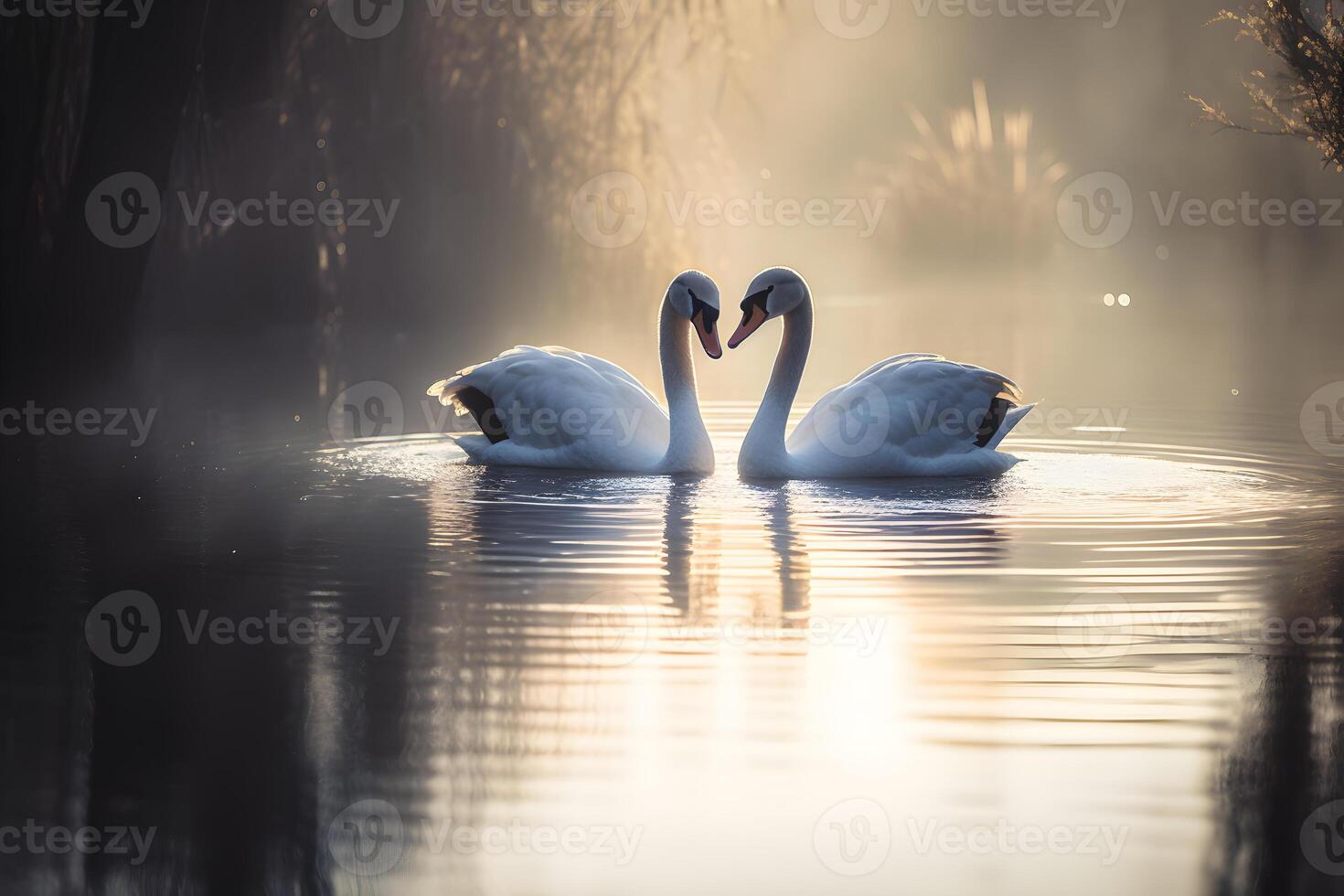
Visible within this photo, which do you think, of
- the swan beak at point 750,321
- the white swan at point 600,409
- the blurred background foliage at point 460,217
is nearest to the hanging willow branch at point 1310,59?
the blurred background foliage at point 460,217

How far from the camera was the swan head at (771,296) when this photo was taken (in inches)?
394

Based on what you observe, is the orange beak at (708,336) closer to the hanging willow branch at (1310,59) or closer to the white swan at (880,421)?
the white swan at (880,421)

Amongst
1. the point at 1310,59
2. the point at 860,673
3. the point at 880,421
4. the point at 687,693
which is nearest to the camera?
the point at 687,693

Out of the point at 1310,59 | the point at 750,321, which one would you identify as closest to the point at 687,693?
the point at 750,321

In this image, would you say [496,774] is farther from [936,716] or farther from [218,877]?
[936,716]

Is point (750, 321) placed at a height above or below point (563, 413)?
above

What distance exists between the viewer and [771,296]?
10109 millimetres

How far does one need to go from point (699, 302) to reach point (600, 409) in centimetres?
81

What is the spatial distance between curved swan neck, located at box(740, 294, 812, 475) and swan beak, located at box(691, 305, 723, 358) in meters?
0.43

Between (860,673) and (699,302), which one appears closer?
(860,673)

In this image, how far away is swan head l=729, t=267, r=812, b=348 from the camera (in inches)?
394

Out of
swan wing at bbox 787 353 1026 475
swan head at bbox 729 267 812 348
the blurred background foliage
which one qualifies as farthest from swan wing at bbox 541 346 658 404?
the blurred background foliage

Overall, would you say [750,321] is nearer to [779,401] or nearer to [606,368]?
[779,401]

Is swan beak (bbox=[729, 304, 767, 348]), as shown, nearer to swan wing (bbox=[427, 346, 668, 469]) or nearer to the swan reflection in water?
swan wing (bbox=[427, 346, 668, 469])
